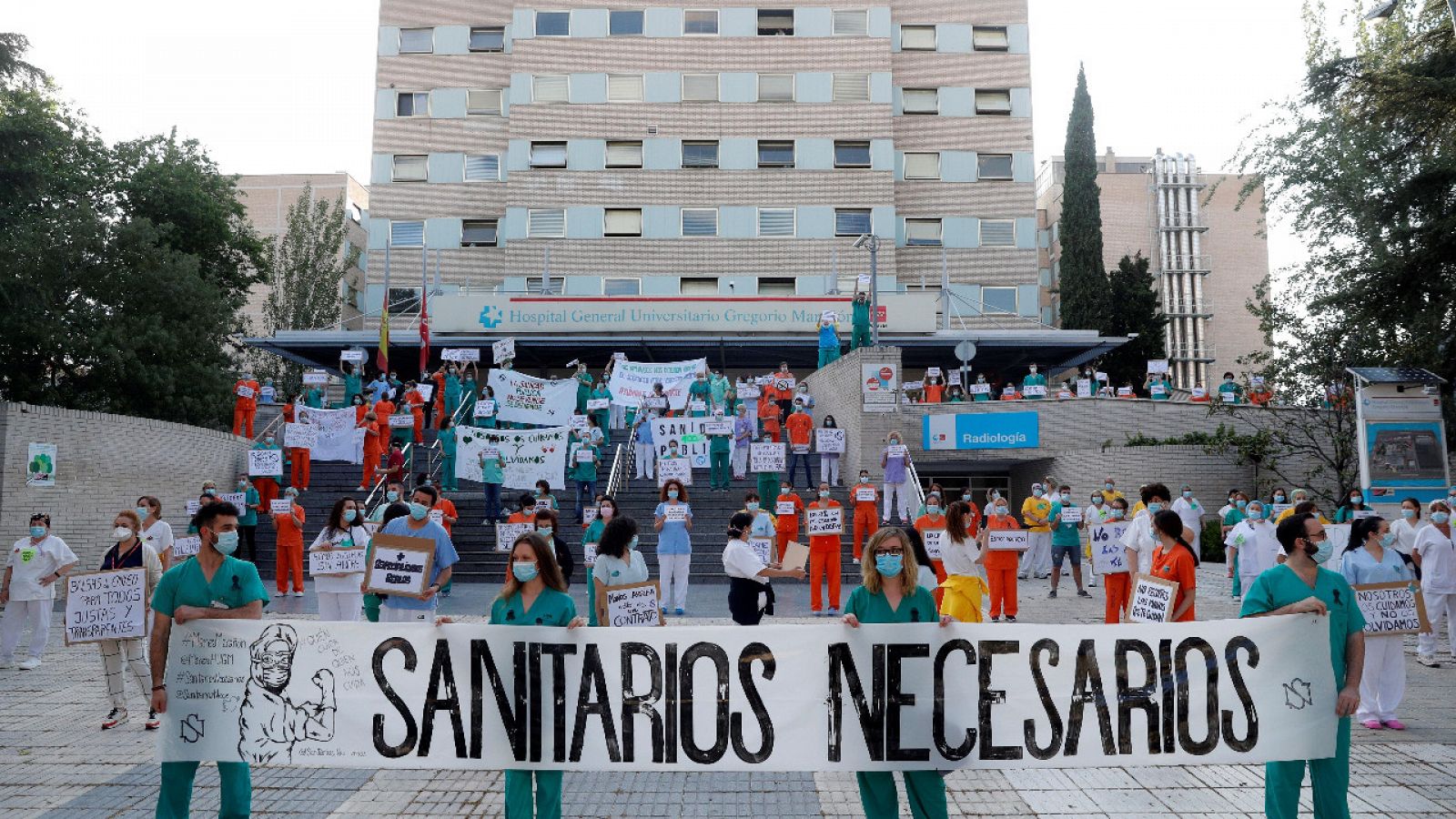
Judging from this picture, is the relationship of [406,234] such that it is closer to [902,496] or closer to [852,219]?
[852,219]

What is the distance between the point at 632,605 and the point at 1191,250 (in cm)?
7731

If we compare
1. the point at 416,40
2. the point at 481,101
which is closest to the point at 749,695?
the point at 481,101

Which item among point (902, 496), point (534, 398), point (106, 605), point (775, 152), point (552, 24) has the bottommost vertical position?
point (106, 605)

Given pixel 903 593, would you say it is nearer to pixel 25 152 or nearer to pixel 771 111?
pixel 25 152

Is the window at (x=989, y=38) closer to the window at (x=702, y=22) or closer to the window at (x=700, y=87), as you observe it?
the window at (x=702, y=22)

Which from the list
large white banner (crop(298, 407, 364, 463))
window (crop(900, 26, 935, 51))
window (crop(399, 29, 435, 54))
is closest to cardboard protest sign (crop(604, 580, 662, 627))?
large white banner (crop(298, 407, 364, 463))

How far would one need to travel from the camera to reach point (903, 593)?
237 inches

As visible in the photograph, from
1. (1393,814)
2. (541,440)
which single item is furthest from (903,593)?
(541,440)

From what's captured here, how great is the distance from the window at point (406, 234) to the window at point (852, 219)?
16.3 metres

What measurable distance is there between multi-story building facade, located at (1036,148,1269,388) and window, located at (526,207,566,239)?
4339cm

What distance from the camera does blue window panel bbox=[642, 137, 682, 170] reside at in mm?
42625

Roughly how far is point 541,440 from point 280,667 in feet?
52.3

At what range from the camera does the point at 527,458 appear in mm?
22047

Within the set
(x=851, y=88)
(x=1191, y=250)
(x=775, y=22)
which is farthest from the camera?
(x=1191, y=250)
